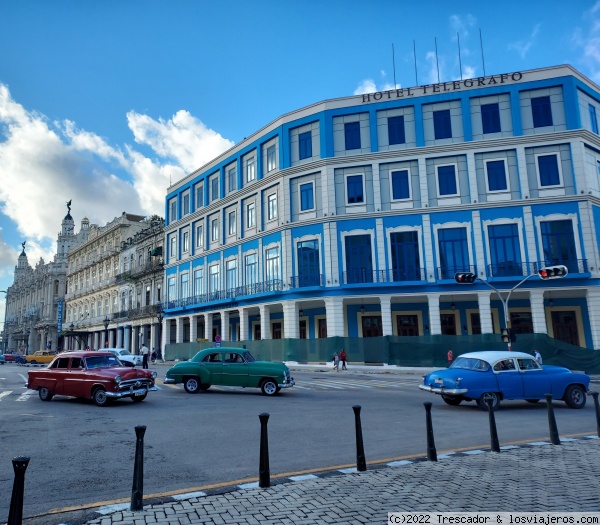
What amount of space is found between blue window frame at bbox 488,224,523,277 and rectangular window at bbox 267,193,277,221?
16.8 metres

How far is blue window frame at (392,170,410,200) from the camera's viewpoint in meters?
36.7

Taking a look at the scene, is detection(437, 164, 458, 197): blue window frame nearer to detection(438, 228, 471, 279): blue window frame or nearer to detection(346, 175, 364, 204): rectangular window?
detection(438, 228, 471, 279): blue window frame

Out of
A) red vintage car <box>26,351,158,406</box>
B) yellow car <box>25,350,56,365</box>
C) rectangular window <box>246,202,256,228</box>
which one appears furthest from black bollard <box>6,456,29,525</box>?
yellow car <box>25,350,56,365</box>

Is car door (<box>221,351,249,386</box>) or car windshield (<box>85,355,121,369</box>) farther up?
car windshield (<box>85,355,121,369</box>)

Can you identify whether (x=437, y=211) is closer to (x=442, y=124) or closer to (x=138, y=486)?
(x=442, y=124)

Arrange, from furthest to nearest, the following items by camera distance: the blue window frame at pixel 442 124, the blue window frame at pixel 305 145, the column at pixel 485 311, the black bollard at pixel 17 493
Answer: the blue window frame at pixel 305 145
the blue window frame at pixel 442 124
the column at pixel 485 311
the black bollard at pixel 17 493

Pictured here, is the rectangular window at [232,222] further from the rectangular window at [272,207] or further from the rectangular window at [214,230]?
the rectangular window at [272,207]

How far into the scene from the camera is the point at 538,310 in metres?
33.2

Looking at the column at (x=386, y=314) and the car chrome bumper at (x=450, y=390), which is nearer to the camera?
the car chrome bumper at (x=450, y=390)

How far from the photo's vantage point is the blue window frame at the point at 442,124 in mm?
36375

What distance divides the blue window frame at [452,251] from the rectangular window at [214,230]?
2199cm

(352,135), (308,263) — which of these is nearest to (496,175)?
(352,135)

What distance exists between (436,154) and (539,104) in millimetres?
7889

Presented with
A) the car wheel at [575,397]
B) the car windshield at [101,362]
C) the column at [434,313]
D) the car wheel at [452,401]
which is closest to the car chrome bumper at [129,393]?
the car windshield at [101,362]
